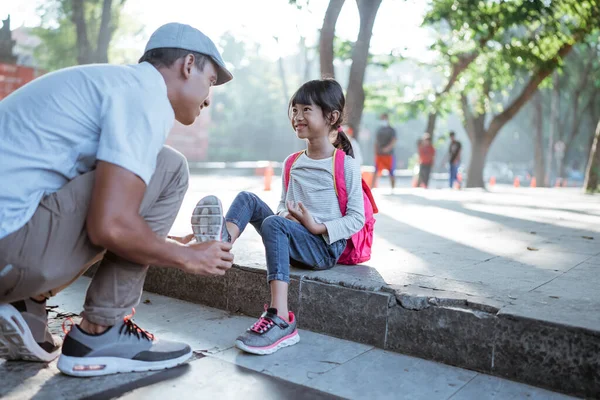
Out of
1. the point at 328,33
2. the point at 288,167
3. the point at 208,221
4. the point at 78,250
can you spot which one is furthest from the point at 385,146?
the point at 78,250

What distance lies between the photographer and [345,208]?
3281 millimetres

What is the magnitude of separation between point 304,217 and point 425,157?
46.8 feet

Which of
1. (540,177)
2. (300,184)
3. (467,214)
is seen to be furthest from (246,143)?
(300,184)

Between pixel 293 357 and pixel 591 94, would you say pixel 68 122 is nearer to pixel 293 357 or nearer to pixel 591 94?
pixel 293 357

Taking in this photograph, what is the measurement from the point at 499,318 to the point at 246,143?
130 ft

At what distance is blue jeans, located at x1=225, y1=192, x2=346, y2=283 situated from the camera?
2.88 metres

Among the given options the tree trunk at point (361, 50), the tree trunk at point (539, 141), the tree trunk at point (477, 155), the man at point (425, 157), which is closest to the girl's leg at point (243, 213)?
the tree trunk at point (361, 50)

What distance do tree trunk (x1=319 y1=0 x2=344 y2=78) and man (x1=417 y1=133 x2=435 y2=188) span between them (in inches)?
263

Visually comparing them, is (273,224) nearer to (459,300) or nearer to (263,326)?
(263,326)

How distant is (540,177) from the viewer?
1024 inches

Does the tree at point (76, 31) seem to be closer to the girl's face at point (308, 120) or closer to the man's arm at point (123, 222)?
the girl's face at point (308, 120)

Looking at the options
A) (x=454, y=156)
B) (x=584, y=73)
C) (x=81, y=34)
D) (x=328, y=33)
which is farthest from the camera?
(x=584, y=73)

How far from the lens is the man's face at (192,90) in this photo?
2260mm

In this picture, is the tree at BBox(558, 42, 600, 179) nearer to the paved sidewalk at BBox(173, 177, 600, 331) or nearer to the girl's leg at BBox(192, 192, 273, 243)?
the paved sidewalk at BBox(173, 177, 600, 331)
